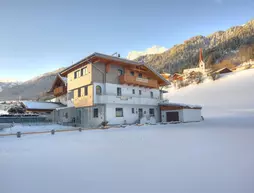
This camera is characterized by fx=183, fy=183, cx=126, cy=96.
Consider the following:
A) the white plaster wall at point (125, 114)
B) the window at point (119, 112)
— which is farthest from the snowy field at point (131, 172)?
the window at point (119, 112)

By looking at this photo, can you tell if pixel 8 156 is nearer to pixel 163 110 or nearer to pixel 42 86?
pixel 163 110

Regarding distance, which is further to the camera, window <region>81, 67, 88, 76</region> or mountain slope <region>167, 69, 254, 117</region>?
mountain slope <region>167, 69, 254, 117</region>

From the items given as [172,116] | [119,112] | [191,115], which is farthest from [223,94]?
[119,112]

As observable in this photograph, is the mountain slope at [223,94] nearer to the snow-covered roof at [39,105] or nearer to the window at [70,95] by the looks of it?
the window at [70,95]

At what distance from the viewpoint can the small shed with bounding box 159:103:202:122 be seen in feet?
90.8

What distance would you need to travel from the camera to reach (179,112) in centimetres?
2788

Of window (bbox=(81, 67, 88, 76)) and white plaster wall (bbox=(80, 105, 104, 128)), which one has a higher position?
window (bbox=(81, 67, 88, 76))

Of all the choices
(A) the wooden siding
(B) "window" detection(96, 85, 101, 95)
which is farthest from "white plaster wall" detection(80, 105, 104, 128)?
(A) the wooden siding

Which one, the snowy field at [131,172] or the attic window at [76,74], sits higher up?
the attic window at [76,74]

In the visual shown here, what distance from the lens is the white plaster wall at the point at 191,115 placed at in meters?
27.9

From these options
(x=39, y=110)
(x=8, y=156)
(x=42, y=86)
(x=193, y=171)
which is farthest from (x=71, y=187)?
(x=42, y=86)

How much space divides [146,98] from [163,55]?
134 m

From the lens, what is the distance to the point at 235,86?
5194 cm

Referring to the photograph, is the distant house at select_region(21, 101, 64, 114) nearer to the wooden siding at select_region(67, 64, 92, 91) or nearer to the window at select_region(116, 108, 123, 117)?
the wooden siding at select_region(67, 64, 92, 91)
